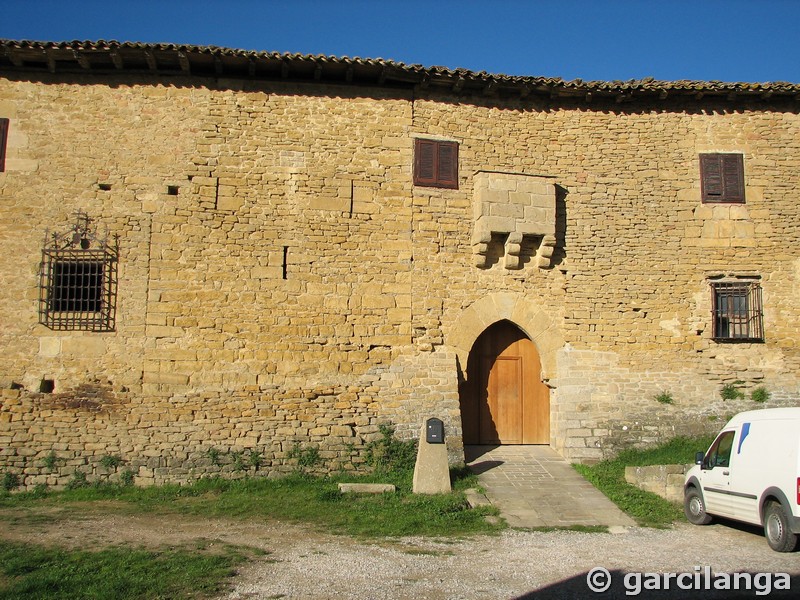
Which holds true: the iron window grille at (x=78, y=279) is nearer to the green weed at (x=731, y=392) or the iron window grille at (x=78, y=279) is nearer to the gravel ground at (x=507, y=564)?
the gravel ground at (x=507, y=564)

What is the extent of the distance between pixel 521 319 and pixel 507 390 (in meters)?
1.52

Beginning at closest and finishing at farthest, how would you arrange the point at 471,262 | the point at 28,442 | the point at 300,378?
the point at 28,442 < the point at 300,378 < the point at 471,262

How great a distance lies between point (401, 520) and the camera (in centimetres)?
848

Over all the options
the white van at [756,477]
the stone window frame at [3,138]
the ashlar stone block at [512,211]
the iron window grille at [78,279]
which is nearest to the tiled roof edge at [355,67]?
the stone window frame at [3,138]

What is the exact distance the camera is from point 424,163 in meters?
12.1

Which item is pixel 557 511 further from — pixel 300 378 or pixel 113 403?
pixel 113 403

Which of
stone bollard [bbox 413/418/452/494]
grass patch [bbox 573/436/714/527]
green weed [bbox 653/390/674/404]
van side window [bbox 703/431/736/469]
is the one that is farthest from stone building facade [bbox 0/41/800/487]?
van side window [bbox 703/431/736/469]

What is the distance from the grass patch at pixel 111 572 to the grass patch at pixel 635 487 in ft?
18.9

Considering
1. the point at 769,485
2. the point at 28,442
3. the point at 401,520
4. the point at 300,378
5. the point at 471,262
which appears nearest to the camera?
the point at 769,485

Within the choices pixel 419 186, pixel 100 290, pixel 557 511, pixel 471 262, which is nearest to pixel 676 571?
pixel 557 511

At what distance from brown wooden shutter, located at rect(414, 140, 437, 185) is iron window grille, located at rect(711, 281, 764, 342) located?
6047 millimetres

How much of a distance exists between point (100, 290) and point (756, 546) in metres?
10.8

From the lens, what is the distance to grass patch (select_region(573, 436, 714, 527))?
29.6 ft

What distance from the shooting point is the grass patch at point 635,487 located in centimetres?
902
